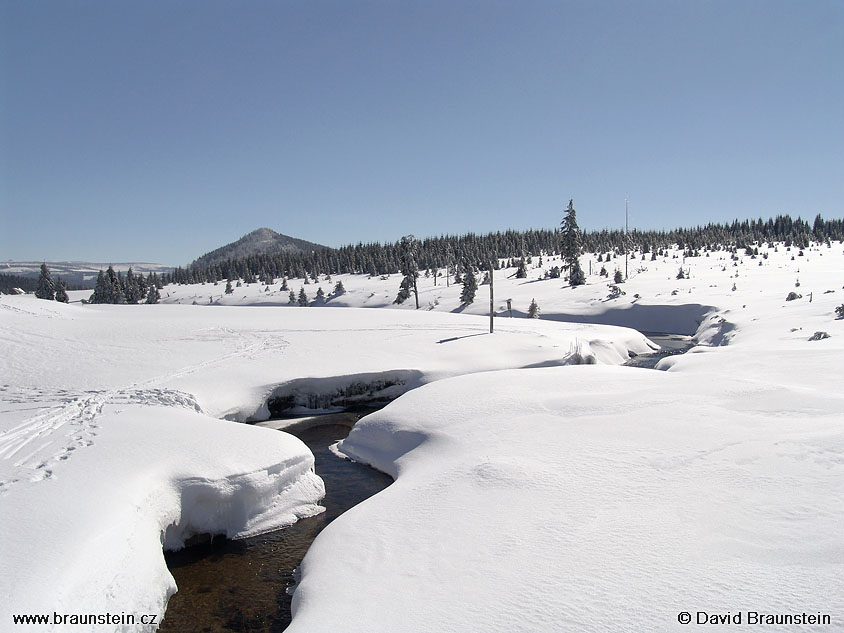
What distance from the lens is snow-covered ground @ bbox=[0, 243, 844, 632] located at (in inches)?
219

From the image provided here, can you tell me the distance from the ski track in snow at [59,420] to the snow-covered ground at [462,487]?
0.24 ft

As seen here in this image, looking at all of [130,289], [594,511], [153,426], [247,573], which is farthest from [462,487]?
[130,289]

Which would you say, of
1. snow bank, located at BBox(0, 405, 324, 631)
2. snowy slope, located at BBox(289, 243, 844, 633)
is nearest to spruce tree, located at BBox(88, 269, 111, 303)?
snow bank, located at BBox(0, 405, 324, 631)

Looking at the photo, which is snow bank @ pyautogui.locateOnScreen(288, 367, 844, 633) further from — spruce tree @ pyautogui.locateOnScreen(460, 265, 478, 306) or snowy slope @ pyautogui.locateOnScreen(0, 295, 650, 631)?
spruce tree @ pyautogui.locateOnScreen(460, 265, 478, 306)

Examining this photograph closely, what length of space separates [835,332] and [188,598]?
30.6m

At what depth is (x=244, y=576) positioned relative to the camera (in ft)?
→ 27.8

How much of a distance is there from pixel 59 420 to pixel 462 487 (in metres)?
10.6

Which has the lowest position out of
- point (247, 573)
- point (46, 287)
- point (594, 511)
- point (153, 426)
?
point (247, 573)

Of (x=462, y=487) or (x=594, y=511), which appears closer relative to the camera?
(x=594, y=511)

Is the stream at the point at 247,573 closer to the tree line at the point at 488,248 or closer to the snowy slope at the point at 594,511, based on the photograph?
the snowy slope at the point at 594,511

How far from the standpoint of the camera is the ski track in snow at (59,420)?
29.6ft

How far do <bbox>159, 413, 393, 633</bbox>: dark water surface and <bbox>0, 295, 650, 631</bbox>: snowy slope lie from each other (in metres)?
0.34

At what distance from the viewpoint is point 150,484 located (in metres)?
8.74

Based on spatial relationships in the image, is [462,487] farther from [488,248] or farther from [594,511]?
[488,248]
